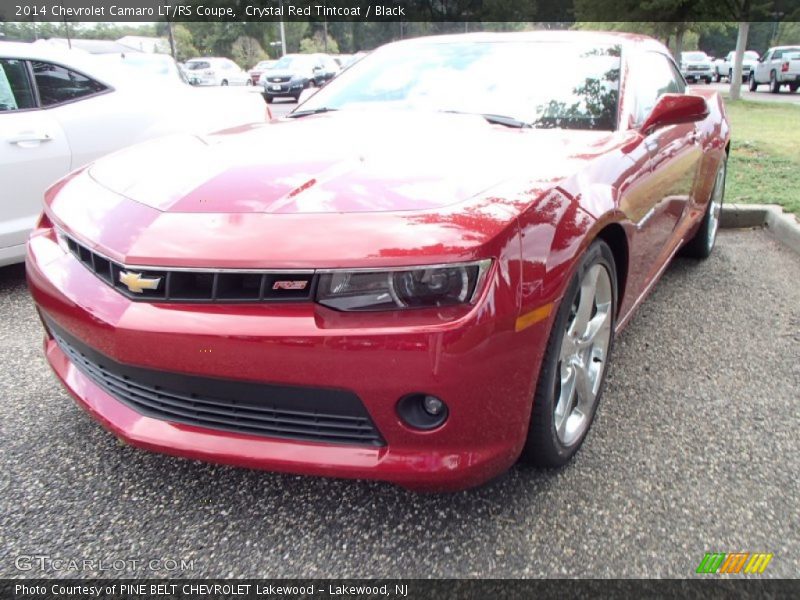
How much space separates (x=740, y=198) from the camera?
5.57 meters

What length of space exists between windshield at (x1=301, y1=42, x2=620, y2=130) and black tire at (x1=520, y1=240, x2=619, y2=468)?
28.9 inches

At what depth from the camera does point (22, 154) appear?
3605 mm

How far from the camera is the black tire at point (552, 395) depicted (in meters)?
1.78

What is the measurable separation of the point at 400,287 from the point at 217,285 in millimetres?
453

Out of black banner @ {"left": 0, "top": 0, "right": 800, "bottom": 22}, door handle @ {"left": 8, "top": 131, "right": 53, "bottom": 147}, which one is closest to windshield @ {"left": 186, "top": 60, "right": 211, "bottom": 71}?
black banner @ {"left": 0, "top": 0, "right": 800, "bottom": 22}

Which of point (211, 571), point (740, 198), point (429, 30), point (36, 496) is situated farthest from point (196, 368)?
point (429, 30)

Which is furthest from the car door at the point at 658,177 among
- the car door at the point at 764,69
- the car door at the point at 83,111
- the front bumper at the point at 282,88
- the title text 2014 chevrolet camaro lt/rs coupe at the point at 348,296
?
the car door at the point at 764,69

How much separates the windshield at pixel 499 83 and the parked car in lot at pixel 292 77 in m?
20.3

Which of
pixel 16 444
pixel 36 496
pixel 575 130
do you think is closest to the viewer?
pixel 36 496

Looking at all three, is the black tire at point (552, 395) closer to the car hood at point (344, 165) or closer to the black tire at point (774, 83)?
the car hood at point (344, 165)

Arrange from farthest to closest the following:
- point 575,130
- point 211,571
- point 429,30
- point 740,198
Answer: point 429,30
point 740,198
point 575,130
point 211,571

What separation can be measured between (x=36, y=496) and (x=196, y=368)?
2.65ft

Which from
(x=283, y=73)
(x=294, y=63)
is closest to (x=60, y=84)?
(x=283, y=73)

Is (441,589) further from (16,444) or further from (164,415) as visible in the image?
(16,444)
